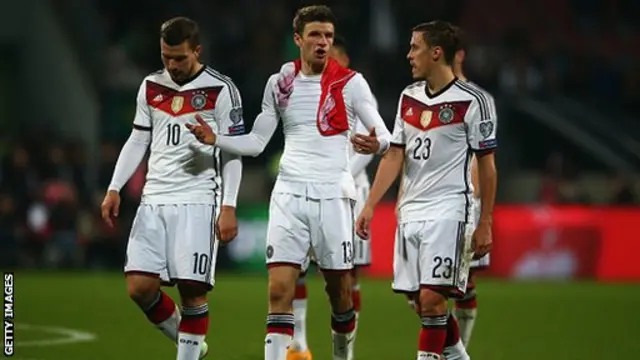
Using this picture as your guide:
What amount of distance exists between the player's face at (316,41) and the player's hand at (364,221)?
1.00 m

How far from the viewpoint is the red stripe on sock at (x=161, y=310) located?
29.3ft

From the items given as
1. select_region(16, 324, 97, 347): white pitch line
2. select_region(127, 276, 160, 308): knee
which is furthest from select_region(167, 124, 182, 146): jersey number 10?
select_region(16, 324, 97, 347): white pitch line

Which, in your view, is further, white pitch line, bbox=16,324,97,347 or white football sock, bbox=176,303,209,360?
white pitch line, bbox=16,324,97,347

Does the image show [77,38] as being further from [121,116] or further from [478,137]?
[478,137]

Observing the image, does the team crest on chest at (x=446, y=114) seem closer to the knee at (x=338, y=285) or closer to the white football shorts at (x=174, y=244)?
the knee at (x=338, y=285)

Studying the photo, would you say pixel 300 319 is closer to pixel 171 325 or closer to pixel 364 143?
pixel 171 325

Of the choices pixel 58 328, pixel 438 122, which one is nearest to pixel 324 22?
pixel 438 122

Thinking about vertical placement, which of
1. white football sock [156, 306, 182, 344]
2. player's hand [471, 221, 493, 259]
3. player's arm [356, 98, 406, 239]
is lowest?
white football sock [156, 306, 182, 344]

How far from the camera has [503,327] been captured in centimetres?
1363

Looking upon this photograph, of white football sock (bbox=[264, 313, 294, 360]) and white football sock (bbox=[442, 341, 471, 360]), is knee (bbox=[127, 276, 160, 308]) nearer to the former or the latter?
white football sock (bbox=[264, 313, 294, 360])

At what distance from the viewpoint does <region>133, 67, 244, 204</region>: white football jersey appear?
8.67 metres

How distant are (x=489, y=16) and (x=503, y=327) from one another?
1637 centimetres

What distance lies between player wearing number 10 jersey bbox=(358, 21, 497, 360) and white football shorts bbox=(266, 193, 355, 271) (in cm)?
23

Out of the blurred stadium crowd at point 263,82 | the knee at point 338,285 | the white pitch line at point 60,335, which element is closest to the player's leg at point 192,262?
the knee at point 338,285
